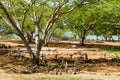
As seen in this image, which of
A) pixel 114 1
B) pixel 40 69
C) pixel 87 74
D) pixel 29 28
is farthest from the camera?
pixel 29 28

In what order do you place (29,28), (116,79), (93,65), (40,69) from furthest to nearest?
(29,28)
(93,65)
(40,69)
(116,79)

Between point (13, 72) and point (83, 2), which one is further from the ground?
point (83, 2)

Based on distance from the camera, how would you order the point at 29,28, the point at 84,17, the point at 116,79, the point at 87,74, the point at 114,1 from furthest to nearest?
the point at 29,28 < the point at 84,17 < the point at 114,1 < the point at 87,74 < the point at 116,79

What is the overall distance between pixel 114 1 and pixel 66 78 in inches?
427

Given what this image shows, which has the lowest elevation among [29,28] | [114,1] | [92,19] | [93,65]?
[29,28]

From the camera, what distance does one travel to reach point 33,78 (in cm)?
1498

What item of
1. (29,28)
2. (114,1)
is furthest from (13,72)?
(29,28)

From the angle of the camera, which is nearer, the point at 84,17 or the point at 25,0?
the point at 25,0

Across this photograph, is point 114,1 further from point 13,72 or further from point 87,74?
point 13,72

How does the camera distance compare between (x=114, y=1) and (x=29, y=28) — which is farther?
(x=29, y=28)

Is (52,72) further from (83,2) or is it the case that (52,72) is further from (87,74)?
(83,2)

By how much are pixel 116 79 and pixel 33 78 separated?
389 cm

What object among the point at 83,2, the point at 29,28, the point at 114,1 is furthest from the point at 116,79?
the point at 29,28

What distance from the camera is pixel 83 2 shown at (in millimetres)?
20938
